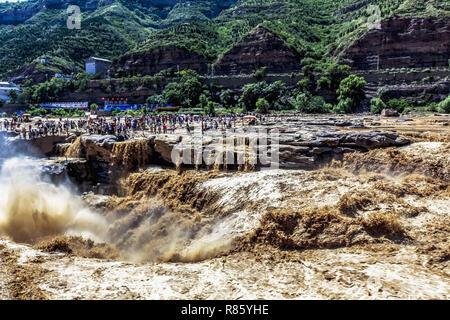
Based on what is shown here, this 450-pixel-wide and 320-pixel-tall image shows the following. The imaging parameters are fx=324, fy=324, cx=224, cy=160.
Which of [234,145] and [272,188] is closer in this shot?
[272,188]

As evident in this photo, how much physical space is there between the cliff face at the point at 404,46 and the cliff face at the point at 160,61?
114ft

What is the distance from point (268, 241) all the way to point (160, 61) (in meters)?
77.4

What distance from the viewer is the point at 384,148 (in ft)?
55.9

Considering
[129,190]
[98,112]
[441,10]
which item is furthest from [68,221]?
[441,10]

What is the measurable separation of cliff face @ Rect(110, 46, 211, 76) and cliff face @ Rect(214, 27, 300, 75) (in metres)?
6.00

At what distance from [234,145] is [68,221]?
1075 cm

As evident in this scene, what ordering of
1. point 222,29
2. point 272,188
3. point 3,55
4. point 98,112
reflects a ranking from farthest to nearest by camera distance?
point 3,55, point 222,29, point 98,112, point 272,188

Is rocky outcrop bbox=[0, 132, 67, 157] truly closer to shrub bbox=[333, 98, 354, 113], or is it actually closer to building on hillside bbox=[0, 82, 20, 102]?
shrub bbox=[333, 98, 354, 113]

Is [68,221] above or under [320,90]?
under

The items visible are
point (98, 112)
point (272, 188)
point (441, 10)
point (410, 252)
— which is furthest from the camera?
point (441, 10)

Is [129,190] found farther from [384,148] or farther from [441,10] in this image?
[441,10]

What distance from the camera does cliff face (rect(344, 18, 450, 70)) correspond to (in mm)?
63312

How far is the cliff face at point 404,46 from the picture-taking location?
63312mm

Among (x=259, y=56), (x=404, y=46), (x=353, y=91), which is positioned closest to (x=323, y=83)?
(x=353, y=91)
